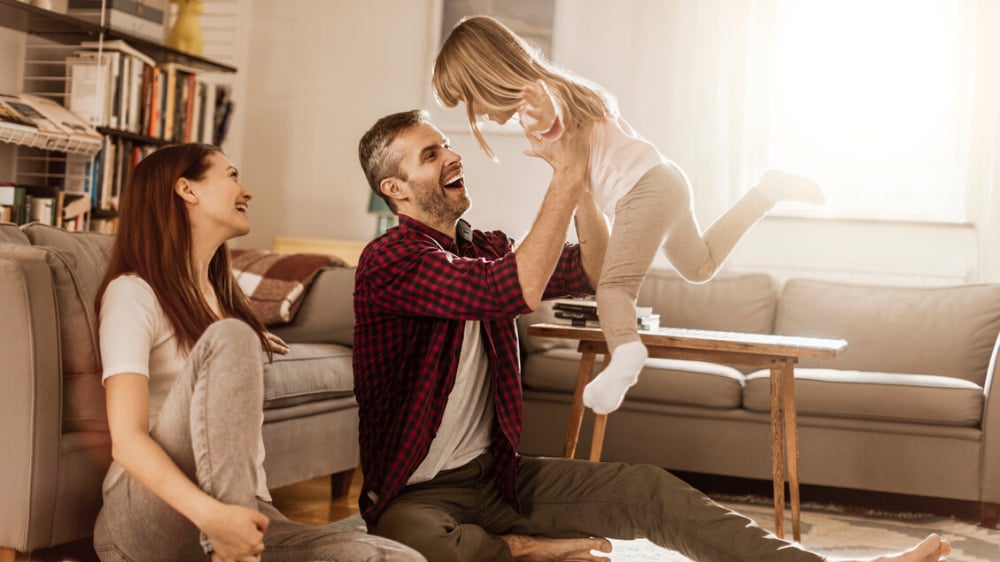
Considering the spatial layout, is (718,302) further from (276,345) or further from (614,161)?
(276,345)

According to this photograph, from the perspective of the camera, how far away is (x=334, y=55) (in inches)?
200

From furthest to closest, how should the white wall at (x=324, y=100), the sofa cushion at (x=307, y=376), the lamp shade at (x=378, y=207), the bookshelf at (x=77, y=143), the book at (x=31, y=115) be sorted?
the white wall at (x=324, y=100), the lamp shade at (x=378, y=207), the bookshelf at (x=77, y=143), the book at (x=31, y=115), the sofa cushion at (x=307, y=376)

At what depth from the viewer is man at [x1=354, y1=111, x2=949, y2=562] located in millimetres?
1653

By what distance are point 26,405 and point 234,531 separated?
0.60m

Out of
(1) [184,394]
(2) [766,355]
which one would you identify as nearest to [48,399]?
(1) [184,394]

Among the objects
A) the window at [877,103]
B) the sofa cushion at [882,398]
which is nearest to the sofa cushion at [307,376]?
the sofa cushion at [882,398]

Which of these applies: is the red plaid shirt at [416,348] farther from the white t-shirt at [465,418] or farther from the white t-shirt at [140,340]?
the white t-shirt at [140,340]

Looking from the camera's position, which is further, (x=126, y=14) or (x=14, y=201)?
(x=126, y=14)

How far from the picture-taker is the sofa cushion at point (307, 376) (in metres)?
2.67

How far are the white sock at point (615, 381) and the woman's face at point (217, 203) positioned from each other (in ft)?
2.26

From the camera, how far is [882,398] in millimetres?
3232

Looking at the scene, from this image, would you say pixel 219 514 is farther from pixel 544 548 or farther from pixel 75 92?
pixel 75 92

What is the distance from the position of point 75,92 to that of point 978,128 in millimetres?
3696

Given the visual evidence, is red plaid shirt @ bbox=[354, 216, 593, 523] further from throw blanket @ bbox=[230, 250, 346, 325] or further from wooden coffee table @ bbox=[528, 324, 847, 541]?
throw blanket @ bbox=[230, 250, 346, 325]
